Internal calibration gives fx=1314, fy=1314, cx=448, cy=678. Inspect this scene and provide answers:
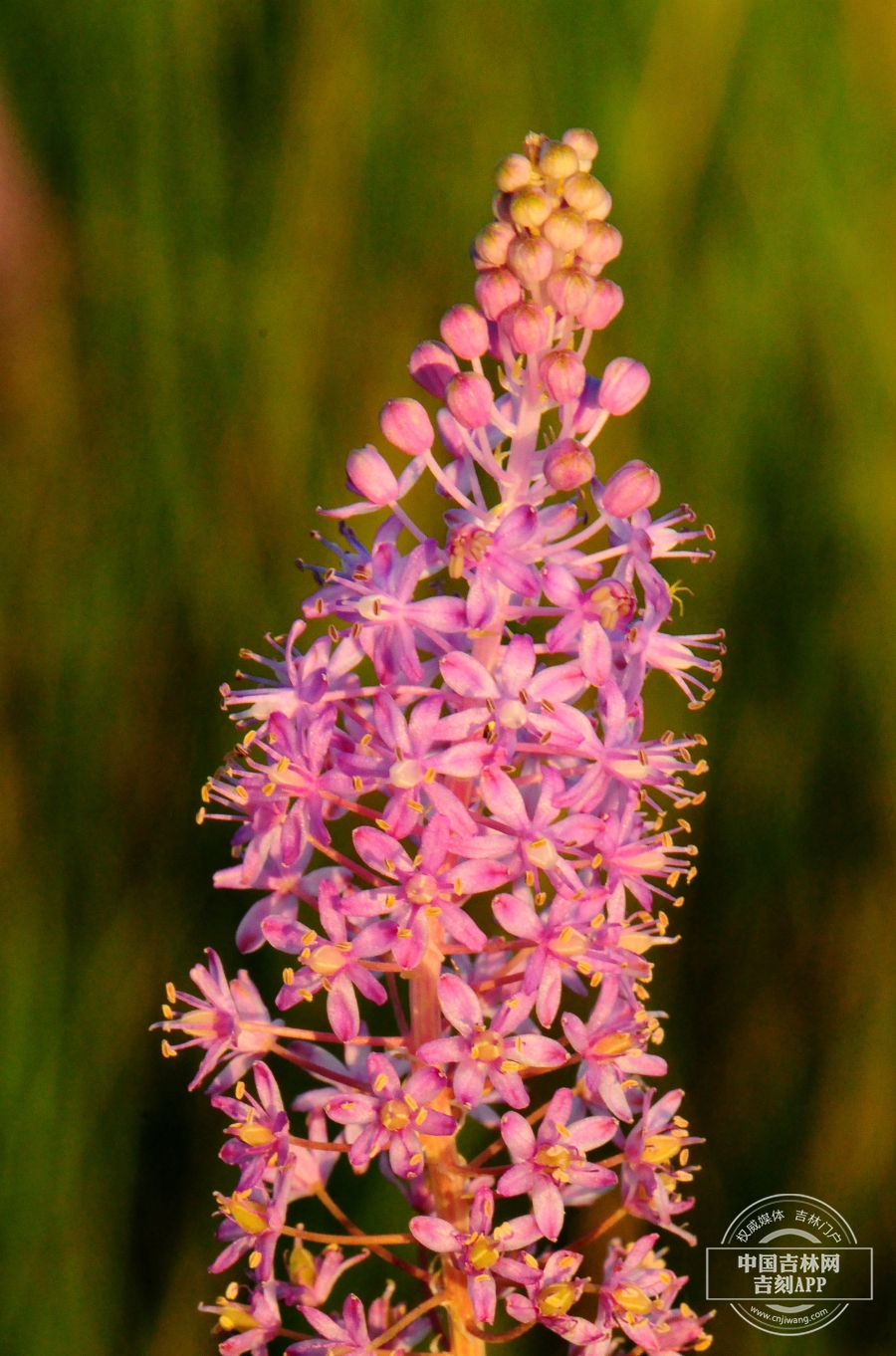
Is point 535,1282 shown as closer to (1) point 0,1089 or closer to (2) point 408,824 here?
(2) point 408,824

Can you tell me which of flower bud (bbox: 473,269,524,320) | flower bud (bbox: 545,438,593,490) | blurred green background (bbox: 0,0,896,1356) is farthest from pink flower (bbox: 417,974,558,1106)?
blurred green background (bbox: 0,0,896,1356)

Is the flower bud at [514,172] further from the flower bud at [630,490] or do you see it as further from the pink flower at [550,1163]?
the pink flower at [550,1163]

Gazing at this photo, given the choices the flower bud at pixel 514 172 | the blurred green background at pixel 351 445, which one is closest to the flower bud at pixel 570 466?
the flower bud at pixel 514 172

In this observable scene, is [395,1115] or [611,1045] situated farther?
[611,1045]

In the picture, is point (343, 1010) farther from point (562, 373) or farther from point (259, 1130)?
point (562, 373)

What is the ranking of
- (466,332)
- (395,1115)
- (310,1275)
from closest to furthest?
1. (395,1115)
2. (466,332)
3. (310,1275)

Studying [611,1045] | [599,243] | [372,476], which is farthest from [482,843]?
[599,243]

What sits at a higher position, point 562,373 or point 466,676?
point 562,373
